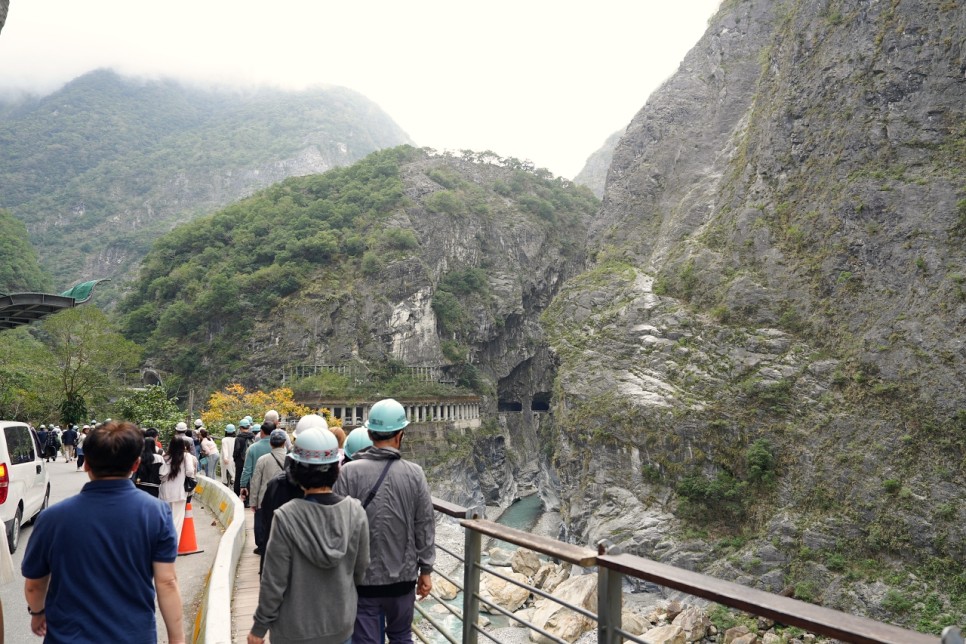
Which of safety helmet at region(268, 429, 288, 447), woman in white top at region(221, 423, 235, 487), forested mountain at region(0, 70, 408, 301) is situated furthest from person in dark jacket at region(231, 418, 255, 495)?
forested mountain at region(0, 70, 408, 301)

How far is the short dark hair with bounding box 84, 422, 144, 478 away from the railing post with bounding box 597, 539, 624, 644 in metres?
2.45

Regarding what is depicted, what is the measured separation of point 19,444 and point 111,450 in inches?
336

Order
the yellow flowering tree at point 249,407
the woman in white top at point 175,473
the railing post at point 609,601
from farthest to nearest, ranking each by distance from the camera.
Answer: the yellow flowering tree at point 249,407
the woman in white top at point 175,473
the railing post at point 609,601

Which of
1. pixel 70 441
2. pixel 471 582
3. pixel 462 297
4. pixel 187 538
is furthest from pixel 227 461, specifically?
pixel 462 297

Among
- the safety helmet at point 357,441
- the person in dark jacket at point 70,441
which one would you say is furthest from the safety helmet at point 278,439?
the person in dark jacket at point 70,441

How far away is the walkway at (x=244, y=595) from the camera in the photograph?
664 cm

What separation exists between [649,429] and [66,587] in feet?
110

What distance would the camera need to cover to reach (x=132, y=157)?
14312 centimetres

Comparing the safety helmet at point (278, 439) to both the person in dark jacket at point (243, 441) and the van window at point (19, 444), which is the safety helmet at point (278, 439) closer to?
the van window at point (19, 444)

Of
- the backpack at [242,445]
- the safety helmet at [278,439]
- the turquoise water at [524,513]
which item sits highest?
the safety helmet at [278,439]

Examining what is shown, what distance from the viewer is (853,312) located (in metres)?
31.8

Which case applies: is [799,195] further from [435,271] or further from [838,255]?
[435,271]

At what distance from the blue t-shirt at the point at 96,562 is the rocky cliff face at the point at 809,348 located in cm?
2830

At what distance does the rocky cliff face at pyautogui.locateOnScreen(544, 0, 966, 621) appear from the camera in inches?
1061
